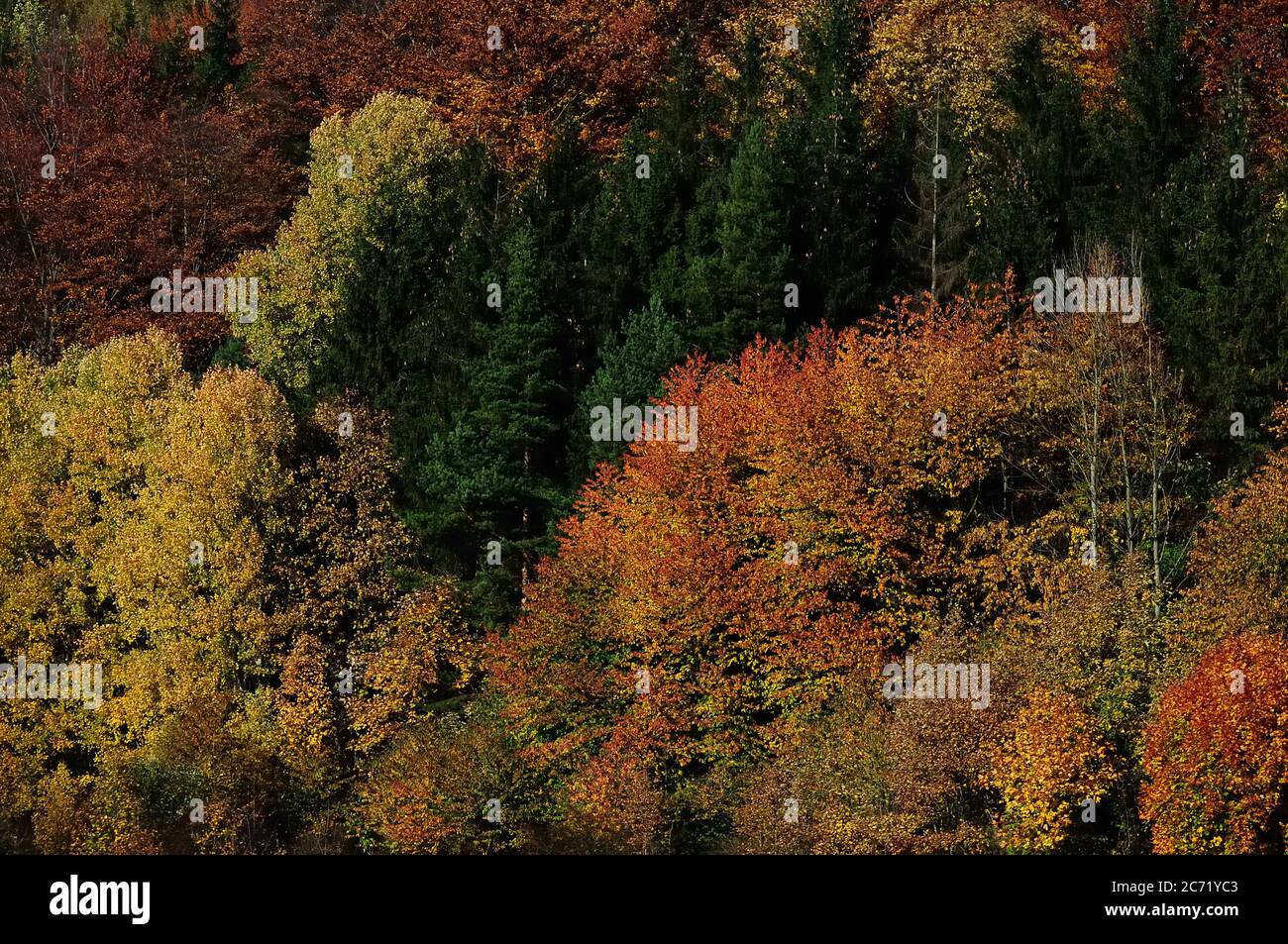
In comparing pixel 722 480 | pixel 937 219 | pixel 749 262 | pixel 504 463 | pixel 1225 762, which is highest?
pixel 937 219

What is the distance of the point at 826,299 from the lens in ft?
214

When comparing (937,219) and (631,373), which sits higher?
(937,219)

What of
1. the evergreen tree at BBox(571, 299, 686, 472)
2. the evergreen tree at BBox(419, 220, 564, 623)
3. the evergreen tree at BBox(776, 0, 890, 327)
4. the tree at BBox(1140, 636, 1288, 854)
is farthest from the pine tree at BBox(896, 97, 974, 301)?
the tree at BBox(1140, 636, 1288, 854)

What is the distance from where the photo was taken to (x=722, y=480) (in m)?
58.1

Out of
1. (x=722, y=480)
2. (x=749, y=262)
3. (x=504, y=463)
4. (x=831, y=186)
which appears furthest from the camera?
(x=831, y=186)

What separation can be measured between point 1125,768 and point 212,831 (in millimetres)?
26078

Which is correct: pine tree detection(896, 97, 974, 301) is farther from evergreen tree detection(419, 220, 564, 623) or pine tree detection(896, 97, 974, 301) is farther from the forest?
evergreen tree detection(419, 220, 564, 623)

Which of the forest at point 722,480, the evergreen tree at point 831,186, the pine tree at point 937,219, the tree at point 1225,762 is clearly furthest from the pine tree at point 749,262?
the tree at point 1225,762

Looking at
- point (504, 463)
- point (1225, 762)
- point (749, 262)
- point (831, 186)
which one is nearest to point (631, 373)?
point (504, 463)

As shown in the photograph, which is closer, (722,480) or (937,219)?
(722,480)

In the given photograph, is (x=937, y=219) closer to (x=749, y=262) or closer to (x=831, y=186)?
(x=831, y=186)

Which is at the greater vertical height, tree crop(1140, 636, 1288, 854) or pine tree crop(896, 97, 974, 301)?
pine tree crop(896, 97, 974, 301)

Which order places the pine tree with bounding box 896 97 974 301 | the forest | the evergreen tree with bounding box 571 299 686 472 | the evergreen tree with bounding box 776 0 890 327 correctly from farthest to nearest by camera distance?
the pine tree with bounding box 896 97 974 301 → the evergreen tree with bounding box 776 0 890 327 → the evergreen tree with bounding box 571 299 686 472 → the forest

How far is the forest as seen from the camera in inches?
1948
